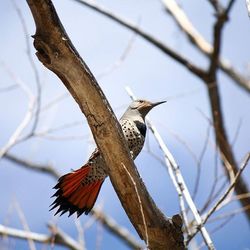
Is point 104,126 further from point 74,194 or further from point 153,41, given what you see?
point 153,41

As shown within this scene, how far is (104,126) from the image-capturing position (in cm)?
305

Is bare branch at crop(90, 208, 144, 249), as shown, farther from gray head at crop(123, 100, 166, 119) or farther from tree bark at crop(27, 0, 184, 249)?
tree bark at crop(27, 0, 184, 249)

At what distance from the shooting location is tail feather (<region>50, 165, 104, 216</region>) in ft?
13.4

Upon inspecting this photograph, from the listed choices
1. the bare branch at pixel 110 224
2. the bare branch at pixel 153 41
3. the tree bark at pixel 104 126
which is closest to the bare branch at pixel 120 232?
the bare branch at pixel 110 224

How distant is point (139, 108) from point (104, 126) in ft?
7.45

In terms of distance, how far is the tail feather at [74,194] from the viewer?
4074mm

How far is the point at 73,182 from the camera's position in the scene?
13.5ft

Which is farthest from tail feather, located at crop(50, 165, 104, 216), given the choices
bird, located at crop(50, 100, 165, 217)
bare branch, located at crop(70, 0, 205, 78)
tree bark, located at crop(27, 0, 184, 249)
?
bare branch, located at crop(70, 0, 205, 78)

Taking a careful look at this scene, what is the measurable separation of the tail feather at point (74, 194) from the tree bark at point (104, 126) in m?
0.88

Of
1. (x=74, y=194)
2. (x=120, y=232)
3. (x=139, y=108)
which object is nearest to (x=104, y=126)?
(x=74, y=194)

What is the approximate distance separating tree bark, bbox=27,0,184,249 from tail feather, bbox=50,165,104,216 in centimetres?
88

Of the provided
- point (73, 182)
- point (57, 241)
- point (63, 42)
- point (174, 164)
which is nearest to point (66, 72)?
point (63, 42)

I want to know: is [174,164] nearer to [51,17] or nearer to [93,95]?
[93,95]

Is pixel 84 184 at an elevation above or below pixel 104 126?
below
